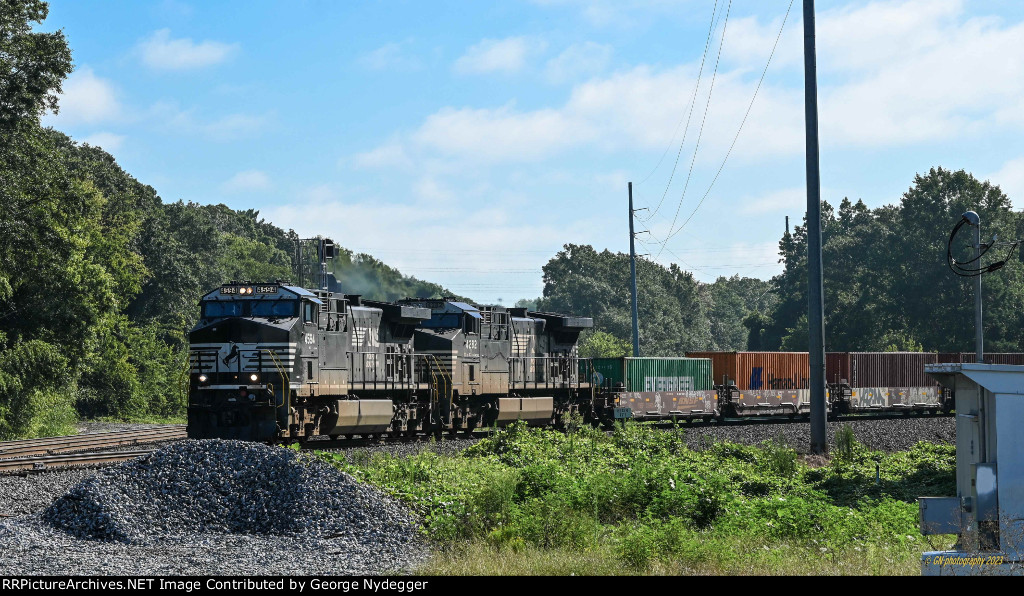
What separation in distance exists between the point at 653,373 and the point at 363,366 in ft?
48.0

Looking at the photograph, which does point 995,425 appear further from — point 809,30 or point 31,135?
point 31,135

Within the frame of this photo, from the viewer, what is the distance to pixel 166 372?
55.1 metres

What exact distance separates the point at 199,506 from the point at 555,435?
34.6 ft

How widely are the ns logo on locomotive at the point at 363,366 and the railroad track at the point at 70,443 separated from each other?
402cm

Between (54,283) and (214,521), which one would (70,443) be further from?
(214,521)

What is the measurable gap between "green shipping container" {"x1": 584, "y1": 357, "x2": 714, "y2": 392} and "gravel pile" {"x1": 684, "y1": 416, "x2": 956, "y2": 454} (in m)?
4.16

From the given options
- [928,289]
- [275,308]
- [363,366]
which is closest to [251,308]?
[275,308]

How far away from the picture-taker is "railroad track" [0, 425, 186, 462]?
74.4 feet

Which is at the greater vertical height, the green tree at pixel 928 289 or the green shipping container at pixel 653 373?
the green tree at pixel 928 289

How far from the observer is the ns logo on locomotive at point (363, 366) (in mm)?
21203

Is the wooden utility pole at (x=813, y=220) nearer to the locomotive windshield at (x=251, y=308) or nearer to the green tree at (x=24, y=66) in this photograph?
the locomotive windshield at (x=251, y=308)

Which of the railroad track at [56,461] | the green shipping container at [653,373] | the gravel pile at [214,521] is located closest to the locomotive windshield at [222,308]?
the railroad track at [56,461]

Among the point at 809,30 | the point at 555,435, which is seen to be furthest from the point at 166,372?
the point at 809,30

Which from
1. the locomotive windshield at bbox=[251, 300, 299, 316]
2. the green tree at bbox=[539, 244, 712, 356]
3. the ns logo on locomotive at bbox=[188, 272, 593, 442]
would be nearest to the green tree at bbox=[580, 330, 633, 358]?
the green tree at bbox=[539, 244, 712, 356]
